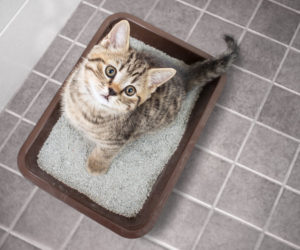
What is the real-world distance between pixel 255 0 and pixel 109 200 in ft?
4.17

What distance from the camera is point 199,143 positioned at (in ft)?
4.72

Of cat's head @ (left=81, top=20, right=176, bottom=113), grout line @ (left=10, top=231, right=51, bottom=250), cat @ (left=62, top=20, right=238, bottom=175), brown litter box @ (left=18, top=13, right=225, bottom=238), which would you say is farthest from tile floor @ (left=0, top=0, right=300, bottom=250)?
cat's head @ (left=81, top=20, right=176, bottom=113)

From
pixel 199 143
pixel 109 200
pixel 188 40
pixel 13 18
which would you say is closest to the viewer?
pixel 13 18

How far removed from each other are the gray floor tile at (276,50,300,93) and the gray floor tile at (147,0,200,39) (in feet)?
1.68

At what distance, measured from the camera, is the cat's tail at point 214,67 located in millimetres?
1221

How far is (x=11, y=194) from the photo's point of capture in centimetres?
131

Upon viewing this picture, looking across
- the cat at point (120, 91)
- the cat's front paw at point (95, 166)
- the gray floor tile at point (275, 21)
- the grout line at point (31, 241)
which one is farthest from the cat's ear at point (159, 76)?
the gray floor tile at point (275, 21)

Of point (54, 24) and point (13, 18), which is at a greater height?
point (54, 24)

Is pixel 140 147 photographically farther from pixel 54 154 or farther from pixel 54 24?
pixel 54 24

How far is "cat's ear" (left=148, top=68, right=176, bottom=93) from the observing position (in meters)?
0.93

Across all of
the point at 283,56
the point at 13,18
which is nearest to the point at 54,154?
the point at 13,18

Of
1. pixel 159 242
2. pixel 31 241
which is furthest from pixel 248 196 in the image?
pixel 31 241

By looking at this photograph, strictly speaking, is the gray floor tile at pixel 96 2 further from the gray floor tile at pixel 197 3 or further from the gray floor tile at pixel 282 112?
the gray floor tile at pixel 282 112

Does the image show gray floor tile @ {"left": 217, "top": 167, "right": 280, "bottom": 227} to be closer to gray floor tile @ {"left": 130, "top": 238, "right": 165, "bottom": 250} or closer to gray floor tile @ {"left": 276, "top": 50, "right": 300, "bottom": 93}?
gray floor tile @ {"left": 130, "top": 238, "right": 165, "bottom": 250}
